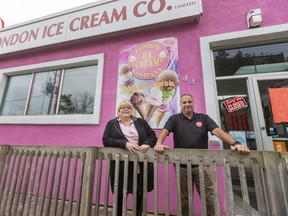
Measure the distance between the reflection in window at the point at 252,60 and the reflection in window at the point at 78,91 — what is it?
282cm

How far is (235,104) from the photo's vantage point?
3209 millimetres

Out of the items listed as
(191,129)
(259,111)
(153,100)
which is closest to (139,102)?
(153,100)

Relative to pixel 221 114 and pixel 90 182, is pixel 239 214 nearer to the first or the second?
pixel 221 114

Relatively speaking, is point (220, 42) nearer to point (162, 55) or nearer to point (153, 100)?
point (162, 55)

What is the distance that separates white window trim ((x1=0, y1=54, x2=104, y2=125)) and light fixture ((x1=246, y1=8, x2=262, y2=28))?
305cm

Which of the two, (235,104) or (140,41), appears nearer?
(235,104)

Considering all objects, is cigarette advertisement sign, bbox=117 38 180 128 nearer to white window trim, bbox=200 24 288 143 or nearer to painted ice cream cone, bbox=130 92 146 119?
painted ice cream cone, bbox=130 92 146 119

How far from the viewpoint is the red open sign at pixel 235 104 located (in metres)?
3.17

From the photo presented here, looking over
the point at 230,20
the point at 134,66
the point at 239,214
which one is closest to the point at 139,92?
the point at 134,66

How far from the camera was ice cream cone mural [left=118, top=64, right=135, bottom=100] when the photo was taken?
3.66 meters

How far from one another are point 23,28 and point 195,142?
18.4 feet

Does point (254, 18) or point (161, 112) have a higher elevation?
point (254, 18)

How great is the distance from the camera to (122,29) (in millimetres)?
3887

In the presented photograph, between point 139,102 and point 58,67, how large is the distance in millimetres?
2532
